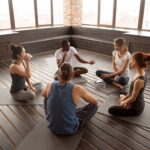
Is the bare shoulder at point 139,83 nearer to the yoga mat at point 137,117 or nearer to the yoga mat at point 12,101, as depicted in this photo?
the yoga mat at point 137,117

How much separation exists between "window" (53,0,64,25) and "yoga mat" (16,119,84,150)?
5203 millimetres

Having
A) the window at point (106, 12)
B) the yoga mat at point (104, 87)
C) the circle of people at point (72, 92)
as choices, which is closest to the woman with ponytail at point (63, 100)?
the circle of people at point (72, 92)

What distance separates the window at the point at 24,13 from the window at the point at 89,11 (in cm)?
176

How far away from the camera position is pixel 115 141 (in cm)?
206

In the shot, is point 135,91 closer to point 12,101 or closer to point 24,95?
point 24,95

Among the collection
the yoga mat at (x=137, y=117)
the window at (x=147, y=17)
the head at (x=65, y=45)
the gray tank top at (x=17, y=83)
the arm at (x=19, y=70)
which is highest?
the window at (x=147, y=17)

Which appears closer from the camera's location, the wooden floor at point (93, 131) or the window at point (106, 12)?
the wooden floor at point (93, 131)

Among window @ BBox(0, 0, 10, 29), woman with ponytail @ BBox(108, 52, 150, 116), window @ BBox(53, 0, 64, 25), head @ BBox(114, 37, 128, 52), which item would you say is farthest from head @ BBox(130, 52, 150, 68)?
window @ BBox(53, 0, 64, 25)

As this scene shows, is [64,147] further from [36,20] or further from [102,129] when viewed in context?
[36,20]

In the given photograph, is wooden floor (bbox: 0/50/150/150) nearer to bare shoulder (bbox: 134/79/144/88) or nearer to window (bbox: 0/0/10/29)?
bare shoulder (bbox: 134/79/144/88)

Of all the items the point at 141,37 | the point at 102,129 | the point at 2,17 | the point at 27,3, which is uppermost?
the point at 27,3

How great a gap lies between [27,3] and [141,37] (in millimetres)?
3547

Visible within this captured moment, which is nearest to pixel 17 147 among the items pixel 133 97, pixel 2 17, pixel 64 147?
pixel 64 147

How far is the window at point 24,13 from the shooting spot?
574 centimetres
